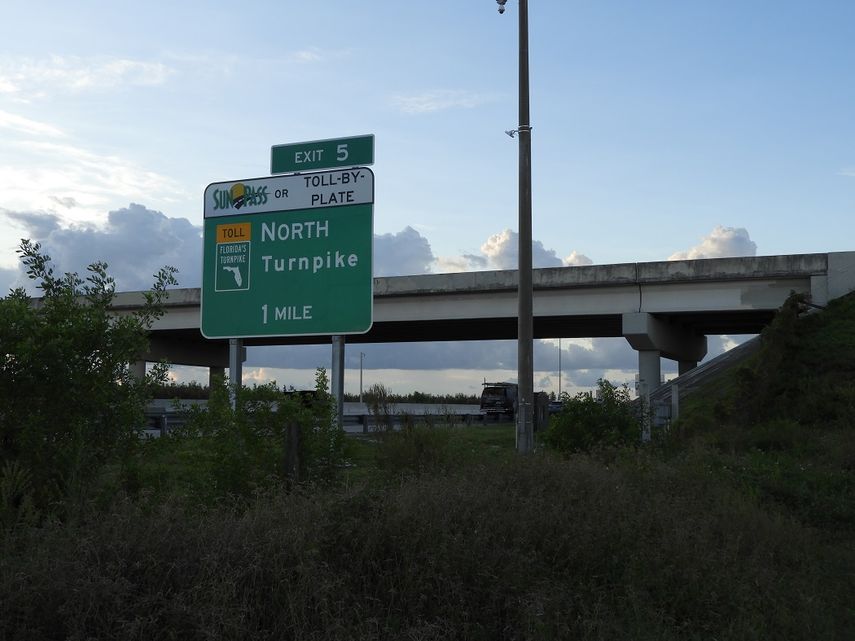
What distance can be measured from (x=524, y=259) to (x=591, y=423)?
3535mm

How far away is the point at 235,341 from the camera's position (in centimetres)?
1305

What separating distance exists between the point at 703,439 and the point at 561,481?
11.1 meters

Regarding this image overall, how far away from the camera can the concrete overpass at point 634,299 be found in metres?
33.3

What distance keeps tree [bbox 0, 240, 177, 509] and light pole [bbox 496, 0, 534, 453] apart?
741 cm

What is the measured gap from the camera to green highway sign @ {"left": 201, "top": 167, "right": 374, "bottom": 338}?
11.8 metres

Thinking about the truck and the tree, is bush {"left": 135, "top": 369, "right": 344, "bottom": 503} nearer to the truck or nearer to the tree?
the tree

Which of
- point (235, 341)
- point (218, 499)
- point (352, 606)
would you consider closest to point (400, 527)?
point (352, 606)

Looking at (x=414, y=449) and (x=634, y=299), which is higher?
(x=634, y=299)

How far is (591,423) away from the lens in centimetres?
1627

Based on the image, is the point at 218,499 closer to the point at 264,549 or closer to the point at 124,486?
the point at 124,486

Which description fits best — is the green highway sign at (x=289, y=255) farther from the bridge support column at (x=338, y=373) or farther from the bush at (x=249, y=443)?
the bush at (x=249, y=443)

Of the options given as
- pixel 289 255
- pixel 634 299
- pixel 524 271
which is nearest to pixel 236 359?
pixel 289 255

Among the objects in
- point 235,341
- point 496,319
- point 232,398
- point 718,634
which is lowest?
point 718,634

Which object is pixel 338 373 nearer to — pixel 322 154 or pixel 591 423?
pixel 322 154
